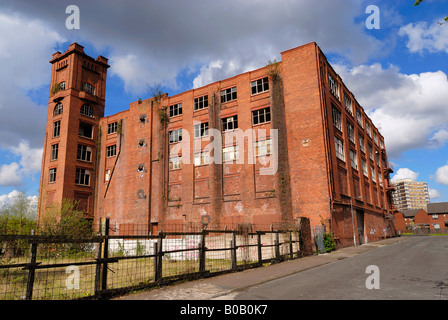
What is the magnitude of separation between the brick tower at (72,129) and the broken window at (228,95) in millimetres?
18135

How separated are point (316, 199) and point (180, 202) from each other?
13622 millimetres

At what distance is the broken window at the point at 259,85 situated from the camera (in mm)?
28438

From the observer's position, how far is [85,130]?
3919 cm

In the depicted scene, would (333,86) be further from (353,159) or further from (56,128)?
(56,128)

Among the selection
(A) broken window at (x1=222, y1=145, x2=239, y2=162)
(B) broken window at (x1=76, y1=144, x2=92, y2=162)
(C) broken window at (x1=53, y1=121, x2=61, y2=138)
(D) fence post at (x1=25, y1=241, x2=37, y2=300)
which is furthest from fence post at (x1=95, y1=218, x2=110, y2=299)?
(C) broken window at (x1=53, y1=121, x2=61, y2=138)

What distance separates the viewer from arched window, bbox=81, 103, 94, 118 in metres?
38.5

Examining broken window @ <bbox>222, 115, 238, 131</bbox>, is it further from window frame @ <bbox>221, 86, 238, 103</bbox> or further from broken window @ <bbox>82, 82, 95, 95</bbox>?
broken window @ <bbox>82, 82, 95, 95</bbox>

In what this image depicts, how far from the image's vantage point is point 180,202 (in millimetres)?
31016

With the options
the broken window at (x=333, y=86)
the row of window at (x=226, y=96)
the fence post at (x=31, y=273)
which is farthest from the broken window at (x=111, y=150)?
the fence post at (x=31, y=273)

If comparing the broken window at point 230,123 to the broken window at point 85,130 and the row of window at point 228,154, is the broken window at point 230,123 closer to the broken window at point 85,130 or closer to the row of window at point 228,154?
the row of window at point 228,154

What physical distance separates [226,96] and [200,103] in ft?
10.5

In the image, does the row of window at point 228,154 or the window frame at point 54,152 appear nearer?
the row of window at point 228,154

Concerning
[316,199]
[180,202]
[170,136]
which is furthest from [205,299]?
[170,136]

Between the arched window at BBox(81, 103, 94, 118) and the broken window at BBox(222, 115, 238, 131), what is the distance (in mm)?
19177
